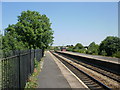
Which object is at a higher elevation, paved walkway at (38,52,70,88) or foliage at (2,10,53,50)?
foliage at (2,10,53,50)

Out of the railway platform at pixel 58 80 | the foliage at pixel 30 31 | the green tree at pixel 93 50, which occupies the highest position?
the foliage at pixel 30 31

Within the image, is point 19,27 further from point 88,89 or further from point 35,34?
point 88,89

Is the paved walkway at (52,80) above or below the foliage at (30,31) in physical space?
below

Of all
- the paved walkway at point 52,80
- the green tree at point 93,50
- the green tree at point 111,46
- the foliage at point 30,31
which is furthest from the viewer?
the green tree at point 93,50

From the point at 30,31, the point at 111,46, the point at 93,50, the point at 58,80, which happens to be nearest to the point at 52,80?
the point at 58,80

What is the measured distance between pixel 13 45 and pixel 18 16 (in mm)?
22721

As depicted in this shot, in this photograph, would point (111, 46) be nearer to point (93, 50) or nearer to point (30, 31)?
point (93, 50)

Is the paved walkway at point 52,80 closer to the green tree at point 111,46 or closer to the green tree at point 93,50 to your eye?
the green tree at point 111,46

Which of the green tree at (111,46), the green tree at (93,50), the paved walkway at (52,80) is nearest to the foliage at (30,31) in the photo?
the paved walkway at (52,80)

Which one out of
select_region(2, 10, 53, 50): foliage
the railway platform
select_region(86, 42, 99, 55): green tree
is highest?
select_region(2, 10, 53, 50): foliage

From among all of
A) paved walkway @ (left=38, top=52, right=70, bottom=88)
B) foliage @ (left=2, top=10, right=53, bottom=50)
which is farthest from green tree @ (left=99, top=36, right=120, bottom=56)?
paved walkway @ (left=38, top=52, right=70, bottom=88)

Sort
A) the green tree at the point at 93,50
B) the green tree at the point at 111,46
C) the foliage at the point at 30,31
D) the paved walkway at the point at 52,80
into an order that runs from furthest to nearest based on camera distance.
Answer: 1. the green tree at the point at 93,50
2. the green tree at the point at 111,46
3. the foliage at the point at 30,31
4. the paved walkway at the point at 52,80

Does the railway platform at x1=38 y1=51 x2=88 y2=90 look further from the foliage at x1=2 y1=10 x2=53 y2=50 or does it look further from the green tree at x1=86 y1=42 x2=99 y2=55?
the green tree at x1=86 y1=42 x2=99 y2=55

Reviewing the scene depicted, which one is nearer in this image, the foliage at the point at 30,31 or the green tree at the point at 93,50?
the foliage at the point at 30,31
